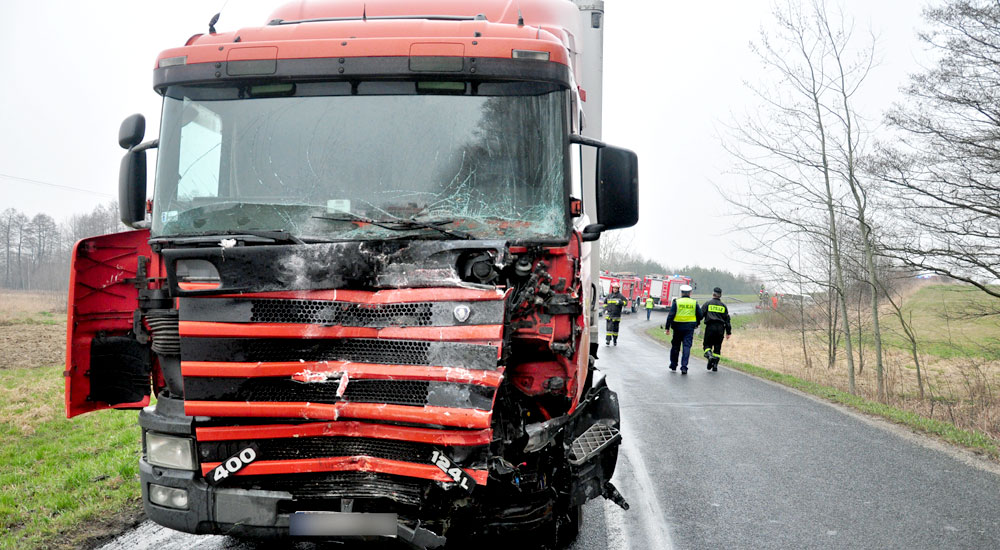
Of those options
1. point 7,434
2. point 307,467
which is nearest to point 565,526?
point 307,467

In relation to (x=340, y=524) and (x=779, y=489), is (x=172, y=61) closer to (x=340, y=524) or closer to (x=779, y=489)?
(x=340, y=524)

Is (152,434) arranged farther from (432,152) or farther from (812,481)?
(812,481)

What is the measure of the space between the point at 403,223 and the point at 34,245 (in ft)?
310

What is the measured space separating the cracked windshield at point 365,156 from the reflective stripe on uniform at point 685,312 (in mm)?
11793

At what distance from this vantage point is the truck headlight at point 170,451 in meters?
3.17

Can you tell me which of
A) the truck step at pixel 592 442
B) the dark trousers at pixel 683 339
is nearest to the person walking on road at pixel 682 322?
the dark trousers at pixel 683 339

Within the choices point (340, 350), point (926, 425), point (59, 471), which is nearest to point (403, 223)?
point (340, 350)

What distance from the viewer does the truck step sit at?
12.3 ft

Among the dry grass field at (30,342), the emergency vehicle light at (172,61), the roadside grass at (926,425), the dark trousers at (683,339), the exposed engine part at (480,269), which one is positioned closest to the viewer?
the exposed engine part at (480,269)

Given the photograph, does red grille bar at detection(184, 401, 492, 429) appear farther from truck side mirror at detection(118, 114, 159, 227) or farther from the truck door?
truck side mirror at detection(118, 114, 159, 227)

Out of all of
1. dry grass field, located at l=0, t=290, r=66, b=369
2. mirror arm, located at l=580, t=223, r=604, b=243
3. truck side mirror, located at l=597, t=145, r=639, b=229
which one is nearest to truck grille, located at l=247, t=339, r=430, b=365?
mirror arm, located at l=580, t=223, r=604, b=243

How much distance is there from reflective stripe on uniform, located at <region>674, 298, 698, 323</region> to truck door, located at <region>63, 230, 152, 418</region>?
12.4m

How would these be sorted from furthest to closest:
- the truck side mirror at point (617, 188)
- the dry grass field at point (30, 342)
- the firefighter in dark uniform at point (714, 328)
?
the dry grass field at point (30, 342)
the firefighter in dark uniform at point (714, 328)
the truck side mirror at point (617, 188)

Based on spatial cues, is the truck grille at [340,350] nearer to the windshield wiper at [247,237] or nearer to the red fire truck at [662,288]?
the windshield wiper at [247,237]
